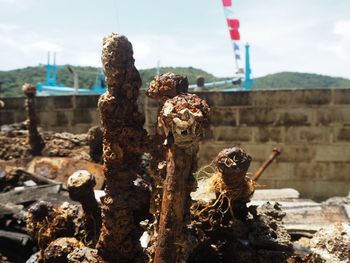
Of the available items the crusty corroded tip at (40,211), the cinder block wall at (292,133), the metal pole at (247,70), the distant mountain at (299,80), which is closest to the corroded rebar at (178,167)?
the crusty corroded tip at (40,211)

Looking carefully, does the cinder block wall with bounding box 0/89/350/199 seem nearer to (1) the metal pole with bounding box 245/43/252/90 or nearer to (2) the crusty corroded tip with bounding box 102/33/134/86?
(2) the crusty corroded tip with bounding box 102/33/134/86

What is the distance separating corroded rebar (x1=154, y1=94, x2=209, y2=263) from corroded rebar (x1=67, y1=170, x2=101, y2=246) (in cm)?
127

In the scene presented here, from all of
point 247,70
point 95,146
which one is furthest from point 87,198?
point 247,70

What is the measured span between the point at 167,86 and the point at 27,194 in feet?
→ 11.5

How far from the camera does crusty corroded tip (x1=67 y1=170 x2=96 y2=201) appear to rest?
3627 millimetres

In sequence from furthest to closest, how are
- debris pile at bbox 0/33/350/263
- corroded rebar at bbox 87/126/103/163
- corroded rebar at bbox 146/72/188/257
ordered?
corroded rebar at bbox 87/126/103/163
corroded rebar at bbox 146/72/188/257
debris pile at bbox 0/33/350/263

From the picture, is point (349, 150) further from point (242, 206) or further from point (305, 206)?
point (242, 206)

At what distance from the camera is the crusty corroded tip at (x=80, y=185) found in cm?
363

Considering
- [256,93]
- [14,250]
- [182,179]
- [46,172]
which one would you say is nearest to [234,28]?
[256,93]

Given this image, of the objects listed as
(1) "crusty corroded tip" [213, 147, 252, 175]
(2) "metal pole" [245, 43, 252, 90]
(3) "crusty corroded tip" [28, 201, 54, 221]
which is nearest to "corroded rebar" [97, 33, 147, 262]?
(1) "crusty corroded tip" [213, 147, 252, 175]

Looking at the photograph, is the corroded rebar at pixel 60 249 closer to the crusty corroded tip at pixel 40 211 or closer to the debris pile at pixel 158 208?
the debris pile at pixel 158 208

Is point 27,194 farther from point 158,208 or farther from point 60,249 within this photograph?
point 158,208

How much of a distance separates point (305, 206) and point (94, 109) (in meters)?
6.41

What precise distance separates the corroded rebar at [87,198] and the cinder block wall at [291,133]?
647 centimetres
